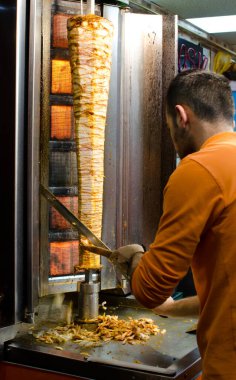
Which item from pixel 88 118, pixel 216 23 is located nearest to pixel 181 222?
pixel 88 118

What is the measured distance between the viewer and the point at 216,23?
15.1ft

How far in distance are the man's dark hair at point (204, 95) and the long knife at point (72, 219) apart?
858mm

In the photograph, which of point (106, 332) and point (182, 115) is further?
point (106, 332)

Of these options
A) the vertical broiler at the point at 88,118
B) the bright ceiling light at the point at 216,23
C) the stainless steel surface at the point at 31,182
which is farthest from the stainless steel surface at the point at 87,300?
the bright ceiling light at the point at 216,23

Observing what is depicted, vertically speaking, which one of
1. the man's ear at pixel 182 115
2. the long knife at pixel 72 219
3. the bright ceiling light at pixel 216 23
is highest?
the bright ceiling light at pixel 216 23

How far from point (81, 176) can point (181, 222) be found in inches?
40.6

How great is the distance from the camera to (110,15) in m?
2.90

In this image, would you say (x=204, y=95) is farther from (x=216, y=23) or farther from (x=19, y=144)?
(x=216, y=23)

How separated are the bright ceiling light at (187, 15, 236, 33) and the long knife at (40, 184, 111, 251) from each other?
2.55 meters

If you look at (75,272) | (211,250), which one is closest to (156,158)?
(75,272)

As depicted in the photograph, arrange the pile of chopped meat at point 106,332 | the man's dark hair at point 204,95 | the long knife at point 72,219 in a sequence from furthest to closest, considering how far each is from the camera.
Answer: the long knife at point 72,219
the pile of chopped meat at point 106,332
the man's dark hair at point 204,95

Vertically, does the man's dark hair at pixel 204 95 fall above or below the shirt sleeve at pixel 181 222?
above

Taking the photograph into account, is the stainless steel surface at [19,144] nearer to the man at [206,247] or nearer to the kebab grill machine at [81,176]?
the kebab grill machine at [81,176]

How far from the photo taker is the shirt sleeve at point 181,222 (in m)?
1.60
